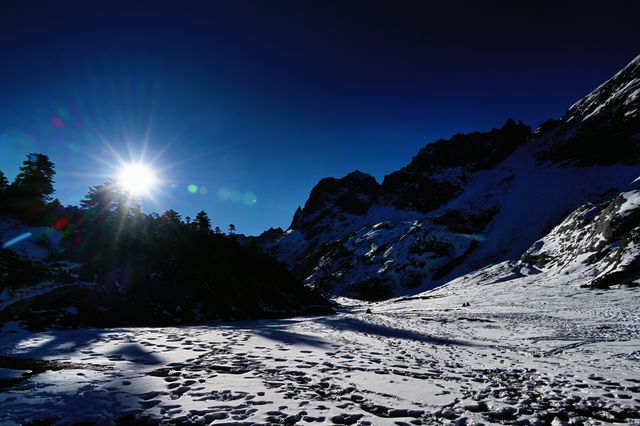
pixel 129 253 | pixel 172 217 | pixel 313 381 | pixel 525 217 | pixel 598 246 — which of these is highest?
pixel 525 217

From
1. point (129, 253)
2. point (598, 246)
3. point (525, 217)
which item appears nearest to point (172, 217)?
point (129, 253)

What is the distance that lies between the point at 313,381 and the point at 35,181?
1862 inches

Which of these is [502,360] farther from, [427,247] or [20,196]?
[427,247]

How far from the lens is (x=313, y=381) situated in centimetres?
924

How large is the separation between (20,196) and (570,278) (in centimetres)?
9393

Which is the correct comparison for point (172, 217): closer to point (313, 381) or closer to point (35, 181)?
point (35, 181)

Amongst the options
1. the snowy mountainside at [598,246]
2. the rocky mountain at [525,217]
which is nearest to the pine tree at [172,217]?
the snowy mountainside at [598,246]

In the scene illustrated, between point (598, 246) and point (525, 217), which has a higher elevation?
point (525, 217)

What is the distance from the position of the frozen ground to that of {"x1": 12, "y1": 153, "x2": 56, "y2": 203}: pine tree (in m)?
30.2

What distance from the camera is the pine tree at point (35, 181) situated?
3844 cm

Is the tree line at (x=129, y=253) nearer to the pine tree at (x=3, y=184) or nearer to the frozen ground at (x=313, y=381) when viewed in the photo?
the pine tree at (x=3, y=184)

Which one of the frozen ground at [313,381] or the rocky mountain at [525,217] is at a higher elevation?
the rocky mountain at [525,217]

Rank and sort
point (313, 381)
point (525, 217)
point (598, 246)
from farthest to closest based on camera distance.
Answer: point (525, 217)
point (598, 246)
point (313, 381)

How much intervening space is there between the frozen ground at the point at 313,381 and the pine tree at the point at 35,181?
3024cm
